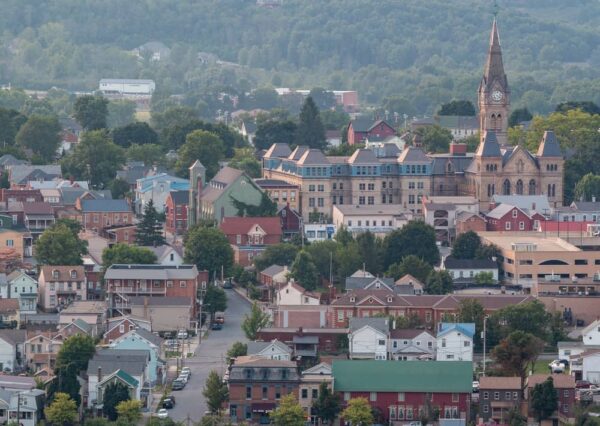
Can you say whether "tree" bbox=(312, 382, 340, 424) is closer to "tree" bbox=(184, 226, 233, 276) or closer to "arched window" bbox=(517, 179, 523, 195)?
"tree" bbox=(184, 226, 233, 276)

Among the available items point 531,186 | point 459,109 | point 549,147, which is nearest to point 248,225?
point 531,186

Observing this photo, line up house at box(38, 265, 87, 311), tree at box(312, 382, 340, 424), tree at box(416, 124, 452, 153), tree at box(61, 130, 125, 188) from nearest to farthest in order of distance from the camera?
tree at box(312, 382, 340, 424) → house at box(38, 265, 87, 311) → tree at box(61, 130, 125, 188) → tree at box(416, 124, 452, 153)

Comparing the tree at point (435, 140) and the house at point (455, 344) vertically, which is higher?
the tree at point (435, 140)

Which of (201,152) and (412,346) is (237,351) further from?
(201,152)

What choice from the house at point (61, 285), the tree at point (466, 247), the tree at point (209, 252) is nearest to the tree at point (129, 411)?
the house at point (61, 285)

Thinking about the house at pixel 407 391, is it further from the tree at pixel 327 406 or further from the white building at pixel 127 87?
the white building at pixel 127 87

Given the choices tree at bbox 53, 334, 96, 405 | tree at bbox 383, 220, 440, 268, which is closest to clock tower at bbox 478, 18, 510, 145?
tree at bbox 383, 220, 440, 268
